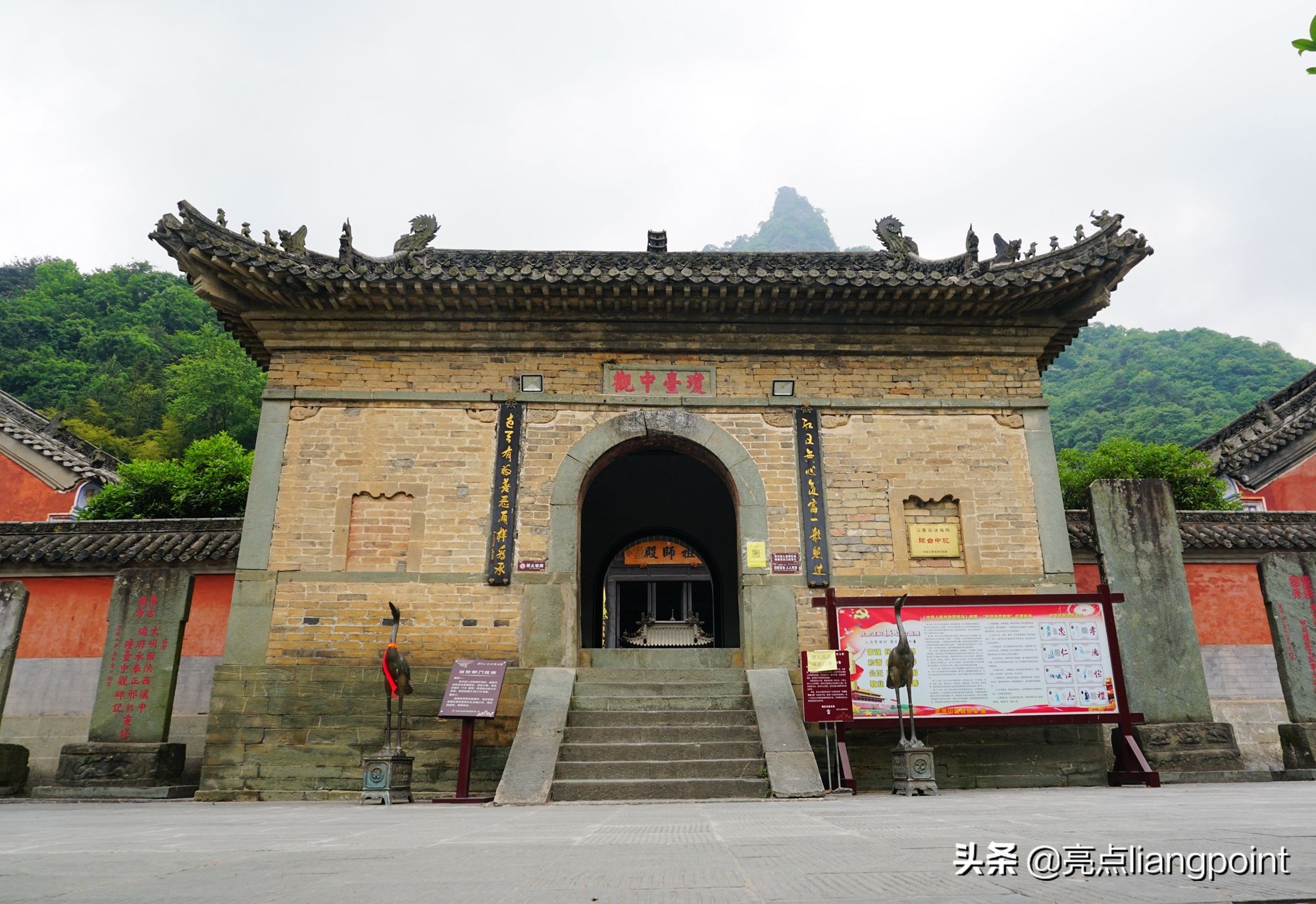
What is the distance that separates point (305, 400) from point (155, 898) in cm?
867

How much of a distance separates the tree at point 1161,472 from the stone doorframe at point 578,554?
32.3 feet

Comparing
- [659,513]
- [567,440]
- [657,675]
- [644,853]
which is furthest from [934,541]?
[644,853]

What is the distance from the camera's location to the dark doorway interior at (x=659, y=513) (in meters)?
13.9

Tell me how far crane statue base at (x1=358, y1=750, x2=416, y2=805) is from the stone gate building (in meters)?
1.19

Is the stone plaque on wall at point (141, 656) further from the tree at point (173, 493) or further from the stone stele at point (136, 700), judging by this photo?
the tree at point (173, 493)

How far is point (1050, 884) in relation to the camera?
2.37 metres

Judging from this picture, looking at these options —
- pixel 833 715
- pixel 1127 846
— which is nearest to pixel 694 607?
pixel 833 715

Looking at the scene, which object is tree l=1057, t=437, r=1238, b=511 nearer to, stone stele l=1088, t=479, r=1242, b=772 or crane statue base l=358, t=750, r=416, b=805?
stone stele l=1088, t=479, r=1242, b=772

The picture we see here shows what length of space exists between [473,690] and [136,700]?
4094mm

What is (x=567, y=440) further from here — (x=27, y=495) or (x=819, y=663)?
(x=27, y=495)

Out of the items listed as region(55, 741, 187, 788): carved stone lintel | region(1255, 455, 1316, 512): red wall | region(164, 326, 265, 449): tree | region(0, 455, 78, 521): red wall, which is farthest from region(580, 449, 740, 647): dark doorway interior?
region(164, 326, 265, 449): tree

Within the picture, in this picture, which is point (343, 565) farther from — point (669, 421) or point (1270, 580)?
point (1270, 580)

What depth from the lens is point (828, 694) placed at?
8.01 m

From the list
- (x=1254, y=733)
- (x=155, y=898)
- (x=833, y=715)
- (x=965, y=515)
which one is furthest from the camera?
(x=1254, y=733)
